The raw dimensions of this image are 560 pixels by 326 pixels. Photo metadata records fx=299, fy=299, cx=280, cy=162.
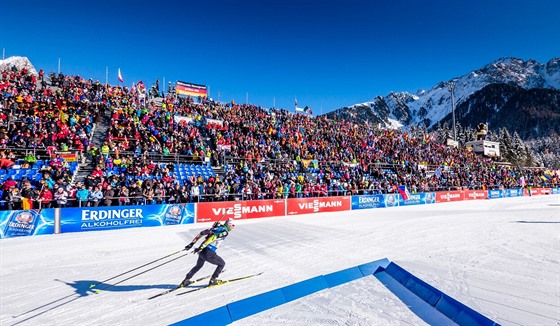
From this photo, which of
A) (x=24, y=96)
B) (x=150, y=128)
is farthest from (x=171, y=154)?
(x=24, y=96)

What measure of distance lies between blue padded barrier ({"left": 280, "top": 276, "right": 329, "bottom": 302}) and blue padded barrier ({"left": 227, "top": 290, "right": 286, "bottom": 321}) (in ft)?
0.50

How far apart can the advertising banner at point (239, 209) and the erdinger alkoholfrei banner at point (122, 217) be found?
79 centimetres

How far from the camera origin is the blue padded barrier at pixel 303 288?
5853mm

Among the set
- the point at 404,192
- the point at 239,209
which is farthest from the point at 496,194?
the point at 239,209

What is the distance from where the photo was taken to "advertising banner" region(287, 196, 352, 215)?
21245mm

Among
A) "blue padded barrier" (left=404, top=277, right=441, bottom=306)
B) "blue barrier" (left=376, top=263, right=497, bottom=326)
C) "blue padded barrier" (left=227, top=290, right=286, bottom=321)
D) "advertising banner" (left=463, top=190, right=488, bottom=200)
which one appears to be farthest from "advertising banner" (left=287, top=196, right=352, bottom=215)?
"advertising banner" (left=463, top=190, right=488, bottom=200)

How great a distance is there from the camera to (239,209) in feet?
61.8

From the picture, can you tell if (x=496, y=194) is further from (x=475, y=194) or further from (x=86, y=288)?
(x=86, y=288)

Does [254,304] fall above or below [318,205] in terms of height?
below

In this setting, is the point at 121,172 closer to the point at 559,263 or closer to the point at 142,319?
the point at 142,319

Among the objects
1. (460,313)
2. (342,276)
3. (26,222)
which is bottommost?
(342,276)

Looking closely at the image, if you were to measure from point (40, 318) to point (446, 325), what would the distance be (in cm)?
706

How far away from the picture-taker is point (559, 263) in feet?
27.6

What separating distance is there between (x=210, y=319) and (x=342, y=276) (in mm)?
3537
